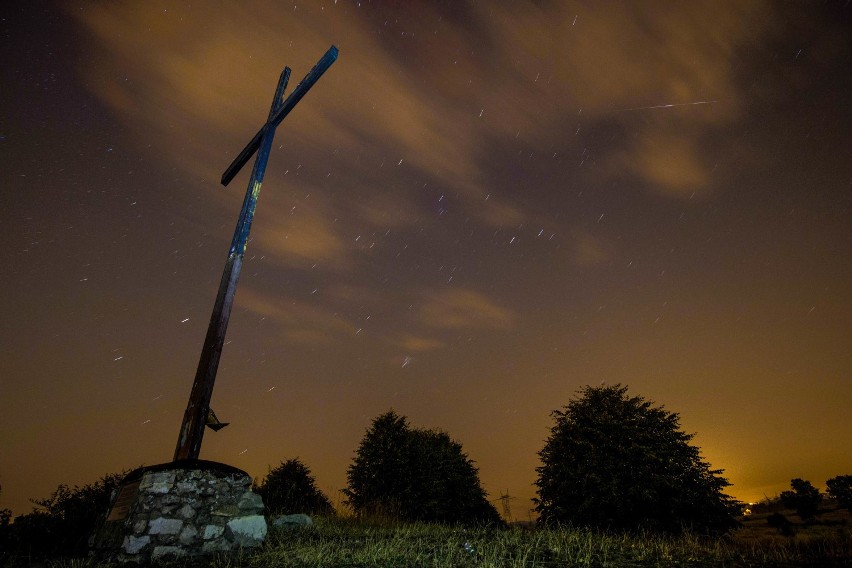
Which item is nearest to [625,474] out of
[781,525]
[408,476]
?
[408,476]

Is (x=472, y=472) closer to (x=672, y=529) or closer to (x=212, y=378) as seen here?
(x=672, y=529)

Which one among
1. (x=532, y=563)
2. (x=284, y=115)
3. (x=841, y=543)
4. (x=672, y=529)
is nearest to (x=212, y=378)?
(x=532, y=563)

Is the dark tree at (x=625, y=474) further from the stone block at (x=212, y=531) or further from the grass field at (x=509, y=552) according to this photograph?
the stone block at (x=212, y=531)

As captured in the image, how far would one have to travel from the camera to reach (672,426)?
20.8 meters

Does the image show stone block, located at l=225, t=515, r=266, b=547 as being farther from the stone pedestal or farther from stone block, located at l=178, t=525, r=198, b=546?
stone block, located at l=178, t=525, r=198, b=546

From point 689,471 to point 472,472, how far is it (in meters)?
21.0

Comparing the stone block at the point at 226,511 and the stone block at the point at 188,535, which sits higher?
the stone block at the point at 226,511

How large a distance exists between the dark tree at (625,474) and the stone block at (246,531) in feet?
50.4

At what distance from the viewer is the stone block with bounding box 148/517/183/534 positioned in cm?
586

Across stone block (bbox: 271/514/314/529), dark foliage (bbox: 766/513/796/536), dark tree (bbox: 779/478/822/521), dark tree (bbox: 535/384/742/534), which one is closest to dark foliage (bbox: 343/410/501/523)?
dark tree (bbox: 535/384/742/534)

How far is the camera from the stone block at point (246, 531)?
6387 millimetres

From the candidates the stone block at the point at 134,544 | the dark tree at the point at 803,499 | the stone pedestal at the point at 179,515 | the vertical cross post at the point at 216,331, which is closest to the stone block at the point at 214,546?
the stone pedestal at the point at 179,515

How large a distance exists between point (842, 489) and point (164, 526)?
73.0 m

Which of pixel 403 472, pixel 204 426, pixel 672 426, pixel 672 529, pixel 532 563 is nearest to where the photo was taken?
pixel 532 563
